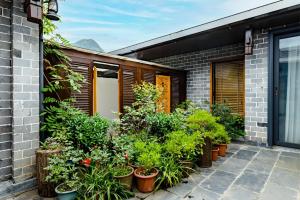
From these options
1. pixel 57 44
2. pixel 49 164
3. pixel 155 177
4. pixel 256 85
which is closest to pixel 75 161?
pixel 49 164

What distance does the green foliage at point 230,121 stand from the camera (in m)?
4.69

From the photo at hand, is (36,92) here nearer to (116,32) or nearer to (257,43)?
(257,43)

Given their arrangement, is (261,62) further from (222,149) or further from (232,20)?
(222,149)

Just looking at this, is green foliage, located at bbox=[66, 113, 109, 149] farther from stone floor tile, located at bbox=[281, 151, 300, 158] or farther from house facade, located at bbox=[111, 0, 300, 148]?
stone floor tile, located at bbox=[281, 151, 300, 158]

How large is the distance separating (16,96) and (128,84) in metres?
2.46

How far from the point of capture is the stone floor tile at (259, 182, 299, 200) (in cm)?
228

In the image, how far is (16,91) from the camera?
2430mm

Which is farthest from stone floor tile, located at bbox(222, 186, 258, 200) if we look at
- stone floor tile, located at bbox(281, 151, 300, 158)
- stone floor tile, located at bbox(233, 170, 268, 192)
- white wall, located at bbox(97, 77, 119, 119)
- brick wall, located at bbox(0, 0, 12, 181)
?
brick wall, located at bbox(0, 0, 12, 181)

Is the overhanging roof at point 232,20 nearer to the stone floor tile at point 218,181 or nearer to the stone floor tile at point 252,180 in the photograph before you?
the stone floor tile at point 252,180

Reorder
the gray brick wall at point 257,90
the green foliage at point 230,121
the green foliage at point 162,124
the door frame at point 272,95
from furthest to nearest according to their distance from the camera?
the green foliage at point 230,121
the gray brick wall at point 257,90
the door frame at point 272,95
the green foliage at point 162,124

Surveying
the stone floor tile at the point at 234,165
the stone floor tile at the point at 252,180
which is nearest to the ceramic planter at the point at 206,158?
the stone floor tile at the point at 234,165

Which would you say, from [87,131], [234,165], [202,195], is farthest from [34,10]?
[234,165]

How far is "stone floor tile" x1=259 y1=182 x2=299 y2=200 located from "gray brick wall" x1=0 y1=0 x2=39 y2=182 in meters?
2.95

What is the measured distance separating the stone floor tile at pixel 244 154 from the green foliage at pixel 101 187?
2416mm
